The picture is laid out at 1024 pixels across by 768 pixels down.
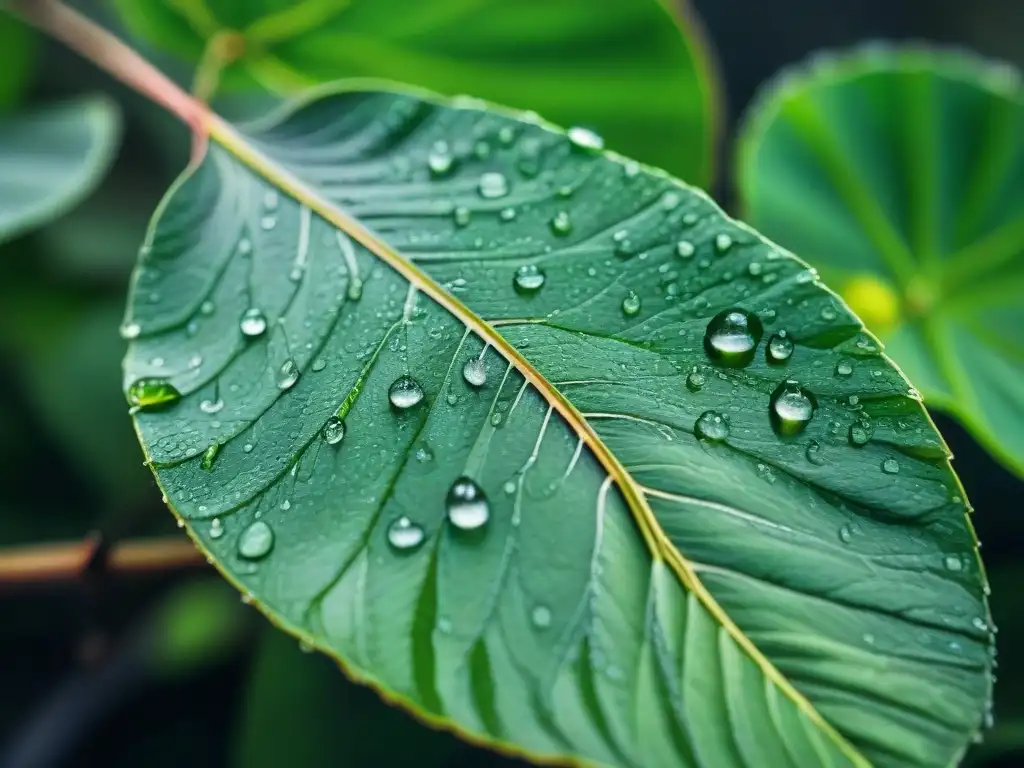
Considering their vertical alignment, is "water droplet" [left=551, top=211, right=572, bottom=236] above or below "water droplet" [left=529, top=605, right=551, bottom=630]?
above

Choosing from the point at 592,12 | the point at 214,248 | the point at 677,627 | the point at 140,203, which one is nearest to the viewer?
the point at 677,627

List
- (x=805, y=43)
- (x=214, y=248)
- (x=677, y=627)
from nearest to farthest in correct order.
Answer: (x=677, y=627)
(x=214, y=248)
(x=805, y=43)

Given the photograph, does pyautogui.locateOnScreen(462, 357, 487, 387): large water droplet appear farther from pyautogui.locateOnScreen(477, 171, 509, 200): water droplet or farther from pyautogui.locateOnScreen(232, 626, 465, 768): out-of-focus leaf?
pyautogui.locateOnScreen(232, 626, 465, 768): out-of-focus leaf

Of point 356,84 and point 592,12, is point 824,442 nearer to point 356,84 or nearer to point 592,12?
point 356,84

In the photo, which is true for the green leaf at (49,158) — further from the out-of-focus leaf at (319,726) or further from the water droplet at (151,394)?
the out-of-focus leaf at (319,726)

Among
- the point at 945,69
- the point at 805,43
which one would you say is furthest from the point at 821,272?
the point at 805,43

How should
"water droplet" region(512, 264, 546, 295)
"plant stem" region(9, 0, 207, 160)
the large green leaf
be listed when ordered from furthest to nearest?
"plant stem" region(9, 0, 207, 160), "water droplet" region(512, 264, 546, 295), the large green leaf

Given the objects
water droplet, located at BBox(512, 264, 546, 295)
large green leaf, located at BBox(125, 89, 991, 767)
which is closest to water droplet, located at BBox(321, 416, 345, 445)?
large green leaf, located at BBox(125, 89, 991, 767)

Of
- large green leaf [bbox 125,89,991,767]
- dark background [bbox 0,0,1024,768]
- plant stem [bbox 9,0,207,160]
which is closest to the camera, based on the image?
large green leaf [bbox 125,89,991,767]
